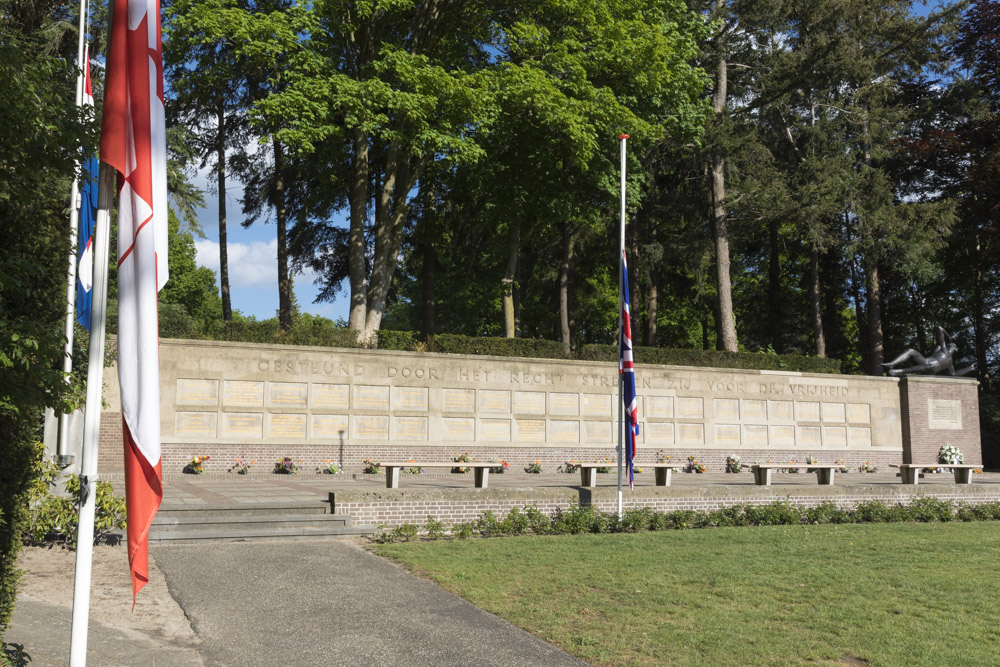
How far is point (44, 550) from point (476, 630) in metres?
6.37

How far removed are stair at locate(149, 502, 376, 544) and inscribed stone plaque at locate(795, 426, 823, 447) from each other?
20790mm

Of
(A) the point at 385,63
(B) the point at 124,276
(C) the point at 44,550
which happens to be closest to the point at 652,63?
(A) the point at 385,63

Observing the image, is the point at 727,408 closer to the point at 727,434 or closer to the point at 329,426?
the point at 727,434

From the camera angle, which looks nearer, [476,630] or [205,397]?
[476,630]

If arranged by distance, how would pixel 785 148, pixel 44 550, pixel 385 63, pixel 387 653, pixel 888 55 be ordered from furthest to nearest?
pixel 785 148
pixel 888 55
pixel 385 63
pixel 44 550
pixel 387 653

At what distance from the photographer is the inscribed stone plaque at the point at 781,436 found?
28672 mm

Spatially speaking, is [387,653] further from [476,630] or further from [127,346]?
[127,346]

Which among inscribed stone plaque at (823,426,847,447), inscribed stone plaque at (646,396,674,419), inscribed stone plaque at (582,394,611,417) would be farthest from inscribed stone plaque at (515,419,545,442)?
inscribed stone plaque at (823,426,847,447)

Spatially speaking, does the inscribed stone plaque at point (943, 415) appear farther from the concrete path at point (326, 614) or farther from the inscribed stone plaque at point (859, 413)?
the concrete path at point (326, 614)

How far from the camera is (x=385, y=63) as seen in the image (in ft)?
76.2

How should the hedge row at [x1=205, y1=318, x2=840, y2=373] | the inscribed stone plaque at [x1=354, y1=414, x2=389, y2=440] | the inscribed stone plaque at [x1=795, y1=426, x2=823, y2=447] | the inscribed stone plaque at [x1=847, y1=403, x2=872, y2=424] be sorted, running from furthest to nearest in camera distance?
1. the inscribed stone plaque at [x1=847, y1=403, x2=872, y2=424]
2. the inscribed stone plaque at [x1=795, y1=426, x2=823, y2=447]
3. the inscribed stone plaque at [x1=354, y1=414, x2=389, y2=440]
4. the hedge row at [x1=205, y1=318, x2=840, y2=373]

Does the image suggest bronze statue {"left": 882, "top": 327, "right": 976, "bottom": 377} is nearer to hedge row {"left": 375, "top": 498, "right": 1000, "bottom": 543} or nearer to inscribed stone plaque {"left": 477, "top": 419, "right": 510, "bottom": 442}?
hedge row {"left": 375, "top": 498, "right": 1000, "bottom": 543}

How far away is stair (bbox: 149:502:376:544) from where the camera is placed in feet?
37.9

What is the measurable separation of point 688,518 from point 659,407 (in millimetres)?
12803
